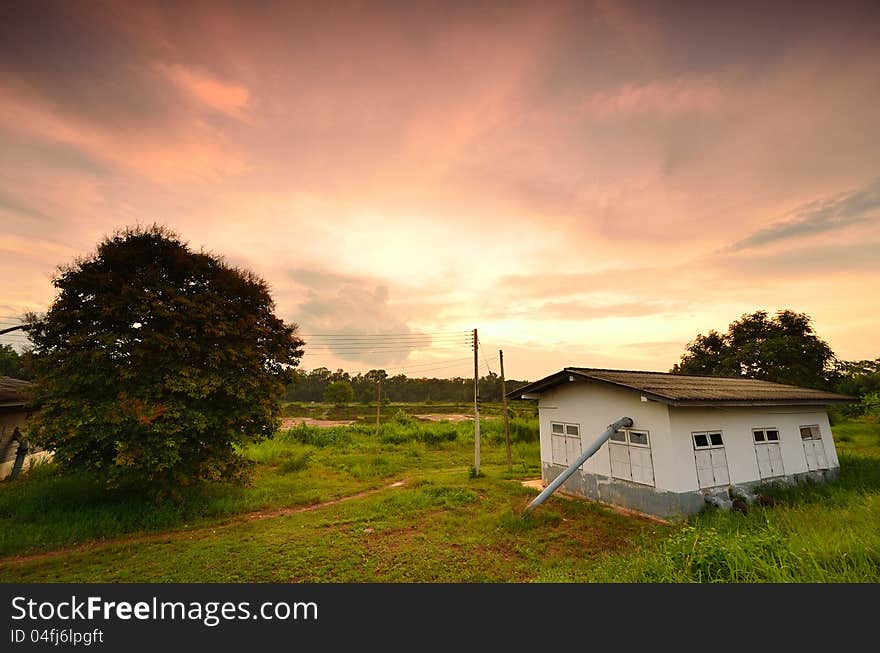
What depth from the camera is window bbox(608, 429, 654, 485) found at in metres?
11.5

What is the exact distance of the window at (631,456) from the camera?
1146 centimetres

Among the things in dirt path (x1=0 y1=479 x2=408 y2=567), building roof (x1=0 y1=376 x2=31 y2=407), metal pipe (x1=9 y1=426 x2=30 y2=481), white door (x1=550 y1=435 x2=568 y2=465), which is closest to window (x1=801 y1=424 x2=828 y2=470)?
white door (x1=550 y1=435 x2=568 y2=465)

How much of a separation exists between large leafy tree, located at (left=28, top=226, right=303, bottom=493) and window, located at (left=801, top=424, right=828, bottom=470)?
65.1 ft

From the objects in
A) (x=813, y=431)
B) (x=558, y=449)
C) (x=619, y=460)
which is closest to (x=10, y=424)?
(x=558, y=449)

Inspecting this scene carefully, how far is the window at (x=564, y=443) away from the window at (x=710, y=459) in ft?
12.2

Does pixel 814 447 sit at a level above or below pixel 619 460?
above

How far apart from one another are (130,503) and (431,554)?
9852 millimetres

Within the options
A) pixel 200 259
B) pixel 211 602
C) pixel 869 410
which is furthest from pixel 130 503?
pixel 869 410

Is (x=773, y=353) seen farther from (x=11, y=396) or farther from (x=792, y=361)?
(x=11, y=396)

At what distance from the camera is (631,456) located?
39.3 ft

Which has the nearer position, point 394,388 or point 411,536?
point 411,536

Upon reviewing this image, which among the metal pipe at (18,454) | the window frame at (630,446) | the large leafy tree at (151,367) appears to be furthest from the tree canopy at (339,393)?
the window frame at (630,446)

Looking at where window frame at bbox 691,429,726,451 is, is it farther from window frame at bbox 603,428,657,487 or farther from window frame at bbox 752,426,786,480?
window frame at bbox 752,426,786,480

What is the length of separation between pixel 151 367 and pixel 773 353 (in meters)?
49.3
